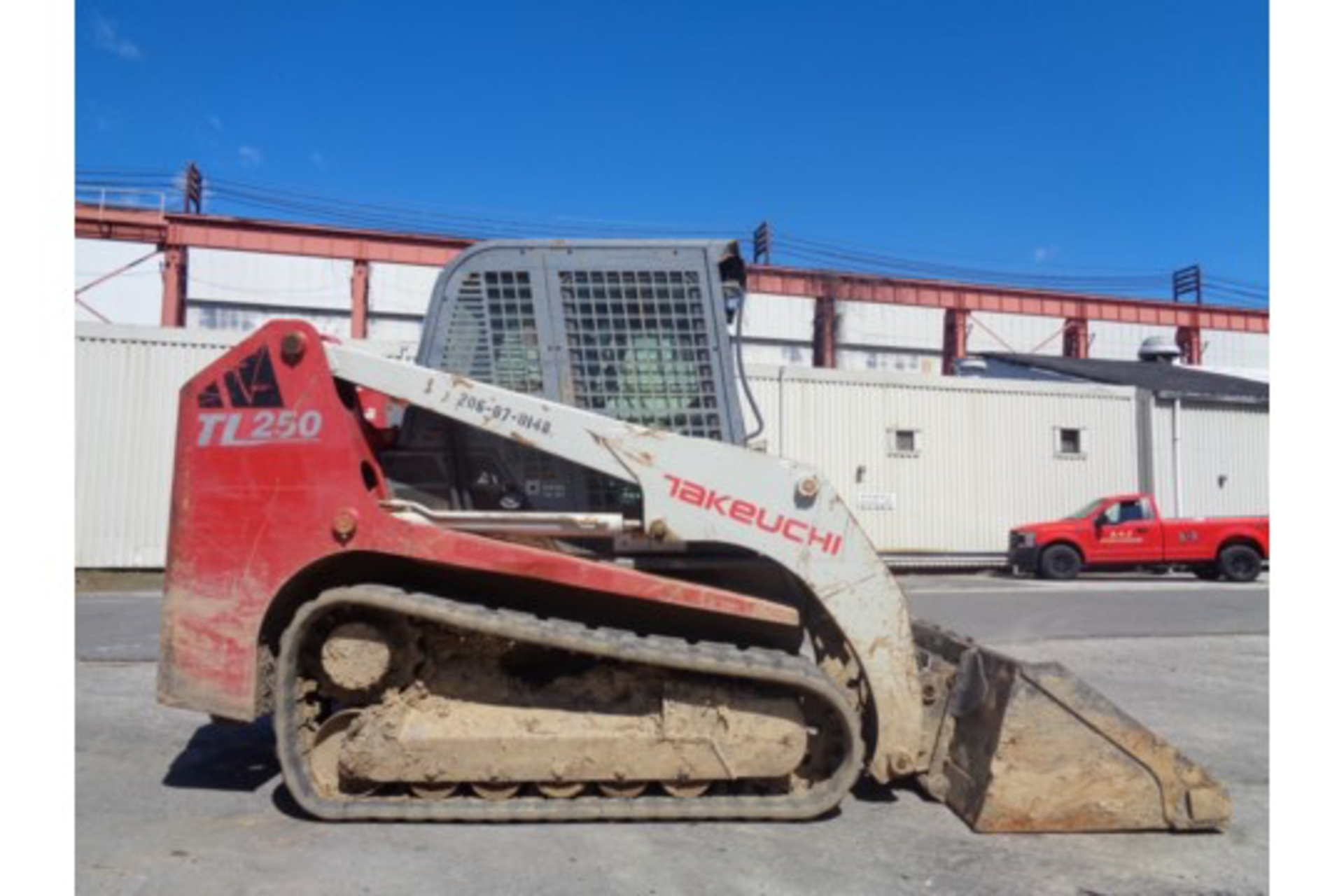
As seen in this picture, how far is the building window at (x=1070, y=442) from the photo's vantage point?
20531 mm

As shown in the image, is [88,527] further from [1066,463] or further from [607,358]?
[1066,463]

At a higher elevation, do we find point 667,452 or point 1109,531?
point 667,452

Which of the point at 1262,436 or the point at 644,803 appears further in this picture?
the point at 1262,436

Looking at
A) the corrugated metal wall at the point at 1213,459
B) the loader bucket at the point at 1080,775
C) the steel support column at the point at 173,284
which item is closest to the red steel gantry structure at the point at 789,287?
the steel support column at the point at 173,284

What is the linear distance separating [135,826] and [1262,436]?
24.6 metres

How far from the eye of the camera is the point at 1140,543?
1773cm

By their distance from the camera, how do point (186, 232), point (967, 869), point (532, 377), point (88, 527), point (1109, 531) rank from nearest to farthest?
1. point (967, 869)
2. point (532, 377)
3. point (88, 527)
4. point (1109, 531)
5. point (186, 232)

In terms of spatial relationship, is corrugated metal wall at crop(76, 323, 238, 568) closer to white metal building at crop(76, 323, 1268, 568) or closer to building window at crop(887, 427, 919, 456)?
white metal building at crop(76, 323, 1268, 568)

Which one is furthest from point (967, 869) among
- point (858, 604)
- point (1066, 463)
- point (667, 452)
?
point (1066, 463)

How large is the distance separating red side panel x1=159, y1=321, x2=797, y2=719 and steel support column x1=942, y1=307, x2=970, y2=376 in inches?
1255

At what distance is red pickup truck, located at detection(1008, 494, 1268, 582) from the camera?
17.5 metres

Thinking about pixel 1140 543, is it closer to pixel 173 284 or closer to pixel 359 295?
pixel 359 295

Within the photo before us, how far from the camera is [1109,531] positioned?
1775 cm

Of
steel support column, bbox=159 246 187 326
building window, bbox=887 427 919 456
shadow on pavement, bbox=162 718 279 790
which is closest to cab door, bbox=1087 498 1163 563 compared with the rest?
building window, bbox=887 427 919 456
